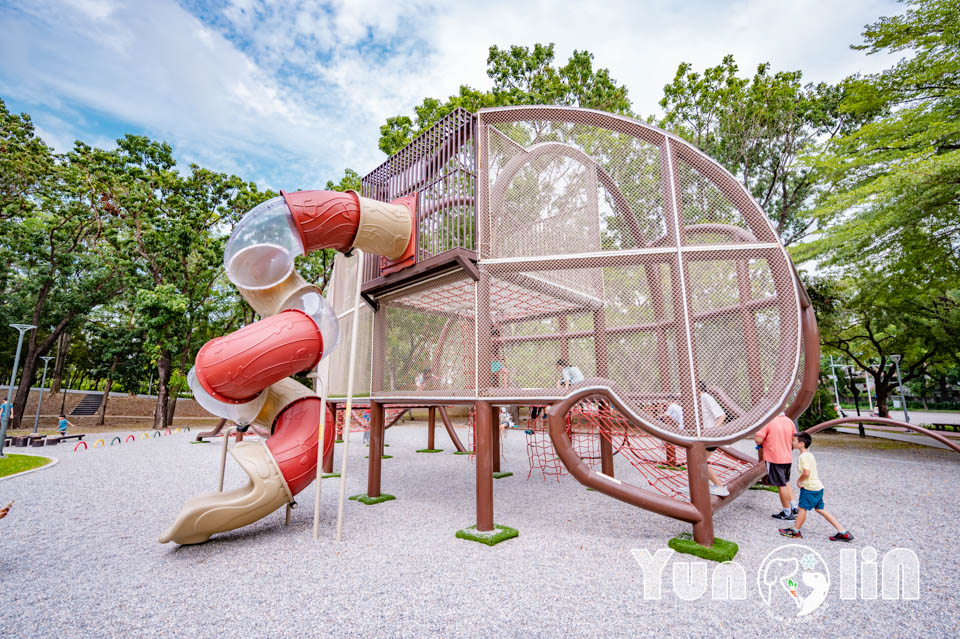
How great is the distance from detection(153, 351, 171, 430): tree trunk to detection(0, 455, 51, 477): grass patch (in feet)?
32.0

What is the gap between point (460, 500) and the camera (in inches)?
281

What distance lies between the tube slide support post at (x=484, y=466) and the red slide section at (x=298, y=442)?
1.97m

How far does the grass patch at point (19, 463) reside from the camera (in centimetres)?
935

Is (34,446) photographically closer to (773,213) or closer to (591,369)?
(591,369)

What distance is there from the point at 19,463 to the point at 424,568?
12.3 metres

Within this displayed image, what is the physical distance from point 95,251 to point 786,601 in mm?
29608

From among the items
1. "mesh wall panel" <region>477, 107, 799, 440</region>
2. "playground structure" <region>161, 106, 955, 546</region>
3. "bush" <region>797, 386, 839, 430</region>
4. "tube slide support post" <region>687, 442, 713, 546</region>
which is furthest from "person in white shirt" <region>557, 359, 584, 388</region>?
"bush" <region>797, 386, 839, 430</region>

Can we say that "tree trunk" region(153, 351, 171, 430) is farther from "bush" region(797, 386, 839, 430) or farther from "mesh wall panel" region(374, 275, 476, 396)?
"bush" region(797, 386, 839, 430)

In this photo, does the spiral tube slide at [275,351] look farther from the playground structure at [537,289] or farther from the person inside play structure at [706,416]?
the person inside play structure at [706,416]

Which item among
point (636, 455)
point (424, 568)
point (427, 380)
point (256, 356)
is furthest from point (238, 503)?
point (636, 455)

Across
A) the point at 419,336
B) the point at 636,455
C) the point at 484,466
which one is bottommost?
the point at 484,466

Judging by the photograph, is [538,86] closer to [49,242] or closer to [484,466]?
[484,466]

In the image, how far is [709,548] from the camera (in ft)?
14.4

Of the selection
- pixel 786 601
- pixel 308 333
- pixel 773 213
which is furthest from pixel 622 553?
pixel 773 213
